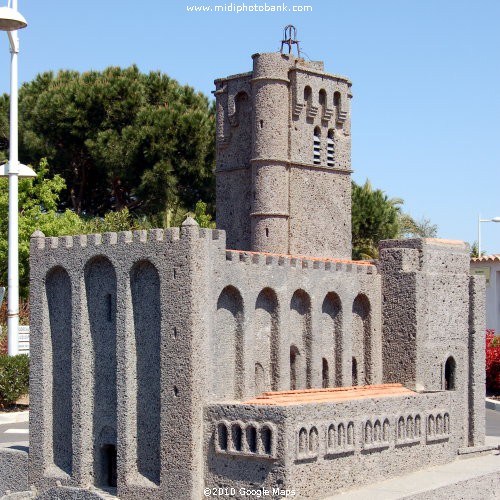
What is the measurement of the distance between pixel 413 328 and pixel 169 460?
6936 mm

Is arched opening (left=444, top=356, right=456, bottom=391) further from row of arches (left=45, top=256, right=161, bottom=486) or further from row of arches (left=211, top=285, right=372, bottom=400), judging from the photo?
row of arches (left=45, top=256, right=161, bottom=486)

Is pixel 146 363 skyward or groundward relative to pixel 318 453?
skyward

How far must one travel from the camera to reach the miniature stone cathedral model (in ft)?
63.3

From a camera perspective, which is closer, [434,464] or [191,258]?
[191,258]

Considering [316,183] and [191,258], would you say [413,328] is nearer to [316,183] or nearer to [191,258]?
[316,183]

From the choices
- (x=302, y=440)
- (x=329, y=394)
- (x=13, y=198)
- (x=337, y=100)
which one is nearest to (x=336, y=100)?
(x=337, y=100)

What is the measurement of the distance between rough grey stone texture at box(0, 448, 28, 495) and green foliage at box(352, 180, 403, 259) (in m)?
23.4

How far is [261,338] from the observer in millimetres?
21094

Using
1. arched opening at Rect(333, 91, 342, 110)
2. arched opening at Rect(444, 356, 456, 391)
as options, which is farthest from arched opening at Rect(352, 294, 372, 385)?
arched opening at Rect(333, 91, 342, 110)

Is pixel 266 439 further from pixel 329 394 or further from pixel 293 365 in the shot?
pixel 293 365

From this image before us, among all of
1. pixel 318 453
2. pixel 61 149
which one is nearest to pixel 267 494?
pixel 318 453

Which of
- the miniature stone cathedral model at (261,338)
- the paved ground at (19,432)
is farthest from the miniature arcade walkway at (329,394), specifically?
the paved ground at (19,432)

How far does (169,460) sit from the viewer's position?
19.5 metres

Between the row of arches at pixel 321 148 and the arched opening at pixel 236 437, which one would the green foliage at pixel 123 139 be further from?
the arched opening at pixel 236 437
